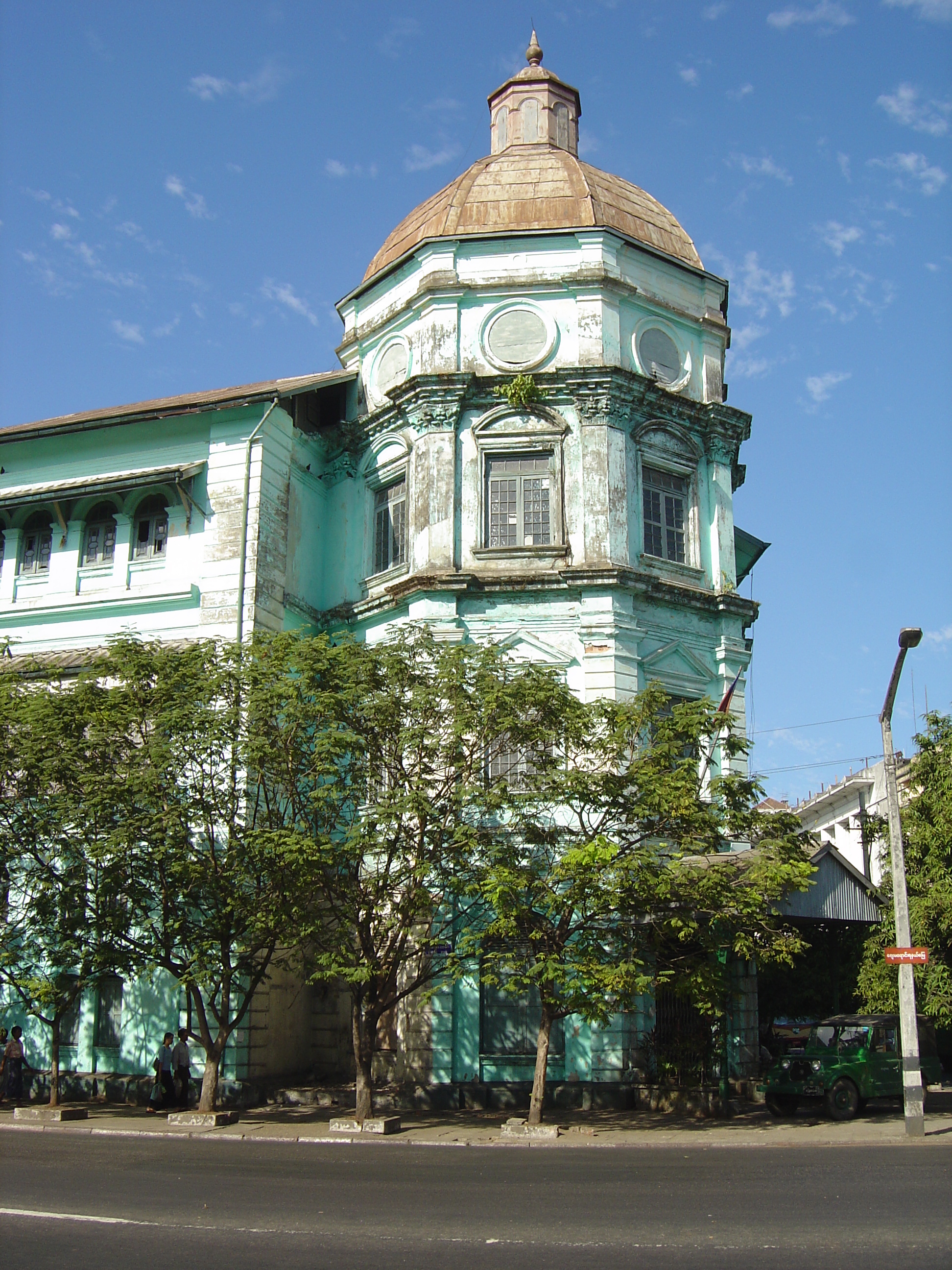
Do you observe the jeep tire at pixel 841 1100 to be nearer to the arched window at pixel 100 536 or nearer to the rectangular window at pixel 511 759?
the rectangular window at pixel 511 759

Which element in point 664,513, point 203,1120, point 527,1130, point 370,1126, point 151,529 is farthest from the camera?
point 151,529

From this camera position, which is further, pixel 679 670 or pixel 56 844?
pixel 679 670

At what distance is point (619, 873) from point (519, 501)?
9273 millimetres

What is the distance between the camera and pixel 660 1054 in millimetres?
20812

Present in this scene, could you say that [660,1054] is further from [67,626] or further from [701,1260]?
[67,626]

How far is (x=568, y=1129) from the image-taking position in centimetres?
1781

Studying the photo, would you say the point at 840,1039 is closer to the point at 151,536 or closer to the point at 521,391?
the point at 521,391

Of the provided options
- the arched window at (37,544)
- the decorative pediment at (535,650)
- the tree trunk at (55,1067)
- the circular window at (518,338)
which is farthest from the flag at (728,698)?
the arched window at (37,544)

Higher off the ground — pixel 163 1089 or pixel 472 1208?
pixel 163 1089

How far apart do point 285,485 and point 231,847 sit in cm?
928

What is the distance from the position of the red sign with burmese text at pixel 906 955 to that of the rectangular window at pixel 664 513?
922cm

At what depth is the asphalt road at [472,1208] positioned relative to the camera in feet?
29.2

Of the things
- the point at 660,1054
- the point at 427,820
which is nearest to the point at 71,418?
the point at 427,820

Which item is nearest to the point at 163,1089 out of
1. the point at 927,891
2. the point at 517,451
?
the point at 517,451
